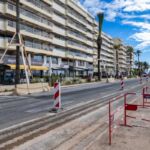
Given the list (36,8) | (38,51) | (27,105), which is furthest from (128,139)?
(36,8)

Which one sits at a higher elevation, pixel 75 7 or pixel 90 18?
pixel 90 18

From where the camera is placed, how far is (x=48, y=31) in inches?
2773

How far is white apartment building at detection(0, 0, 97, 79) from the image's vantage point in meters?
53.5

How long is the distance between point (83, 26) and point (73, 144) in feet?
309

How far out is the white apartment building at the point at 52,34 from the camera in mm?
53500

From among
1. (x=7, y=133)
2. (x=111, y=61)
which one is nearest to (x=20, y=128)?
(x=7, y=133)

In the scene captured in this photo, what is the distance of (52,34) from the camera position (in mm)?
74188

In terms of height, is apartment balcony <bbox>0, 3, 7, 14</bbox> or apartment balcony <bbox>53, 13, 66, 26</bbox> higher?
apartment balcony <bbox>53, 13, 66, 26</bbox>

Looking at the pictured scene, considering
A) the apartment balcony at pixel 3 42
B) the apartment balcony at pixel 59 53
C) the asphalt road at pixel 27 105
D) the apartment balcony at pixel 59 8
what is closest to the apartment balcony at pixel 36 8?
the apartment balcony at pixel 59 8

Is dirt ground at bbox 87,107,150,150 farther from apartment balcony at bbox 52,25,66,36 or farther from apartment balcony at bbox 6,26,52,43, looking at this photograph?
apartment balcony at bbox 52,25,66,36

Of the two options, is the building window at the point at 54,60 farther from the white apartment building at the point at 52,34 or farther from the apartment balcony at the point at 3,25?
the apartment balcony at the point at 3,25

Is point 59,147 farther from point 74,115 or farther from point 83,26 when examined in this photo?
point 83,26

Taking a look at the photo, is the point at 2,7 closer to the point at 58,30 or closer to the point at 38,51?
the point at 38,51

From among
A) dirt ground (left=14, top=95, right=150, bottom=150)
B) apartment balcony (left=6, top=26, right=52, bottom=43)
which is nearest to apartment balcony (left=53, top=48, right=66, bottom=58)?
apartment balcony (left=6, top=26, right=52, bottom=43)
